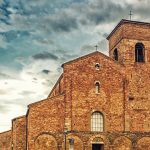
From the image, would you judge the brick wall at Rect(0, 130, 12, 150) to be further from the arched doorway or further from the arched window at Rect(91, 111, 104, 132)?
the arched window at Rect(91, 111, 104, 132)

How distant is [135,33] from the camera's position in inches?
1416

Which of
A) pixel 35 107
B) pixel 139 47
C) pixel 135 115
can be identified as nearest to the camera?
pixel 35 107

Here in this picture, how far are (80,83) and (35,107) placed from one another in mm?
4565

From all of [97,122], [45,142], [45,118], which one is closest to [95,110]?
[97,122]

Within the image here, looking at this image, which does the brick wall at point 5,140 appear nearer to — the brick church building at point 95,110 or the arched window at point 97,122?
the brick church building at point 95,110

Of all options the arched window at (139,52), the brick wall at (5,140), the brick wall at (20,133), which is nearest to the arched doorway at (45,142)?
the brick wall at (20,133)

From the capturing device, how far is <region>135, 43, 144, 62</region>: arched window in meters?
36.1

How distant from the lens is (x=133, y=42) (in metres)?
35.8

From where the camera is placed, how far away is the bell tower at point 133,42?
116 feet

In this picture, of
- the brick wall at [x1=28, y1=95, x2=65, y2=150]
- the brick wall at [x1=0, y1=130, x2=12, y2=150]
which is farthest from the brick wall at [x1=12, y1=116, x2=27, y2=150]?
the brick wall at [x1=0, y1=130, x2=12, y2=150]

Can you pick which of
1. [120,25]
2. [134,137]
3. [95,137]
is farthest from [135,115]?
[120,25]

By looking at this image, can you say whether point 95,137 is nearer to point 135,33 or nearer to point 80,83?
point 80,83

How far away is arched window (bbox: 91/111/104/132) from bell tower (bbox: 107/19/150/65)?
5649 millimetres

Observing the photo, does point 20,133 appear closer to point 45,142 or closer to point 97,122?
point 45,142
